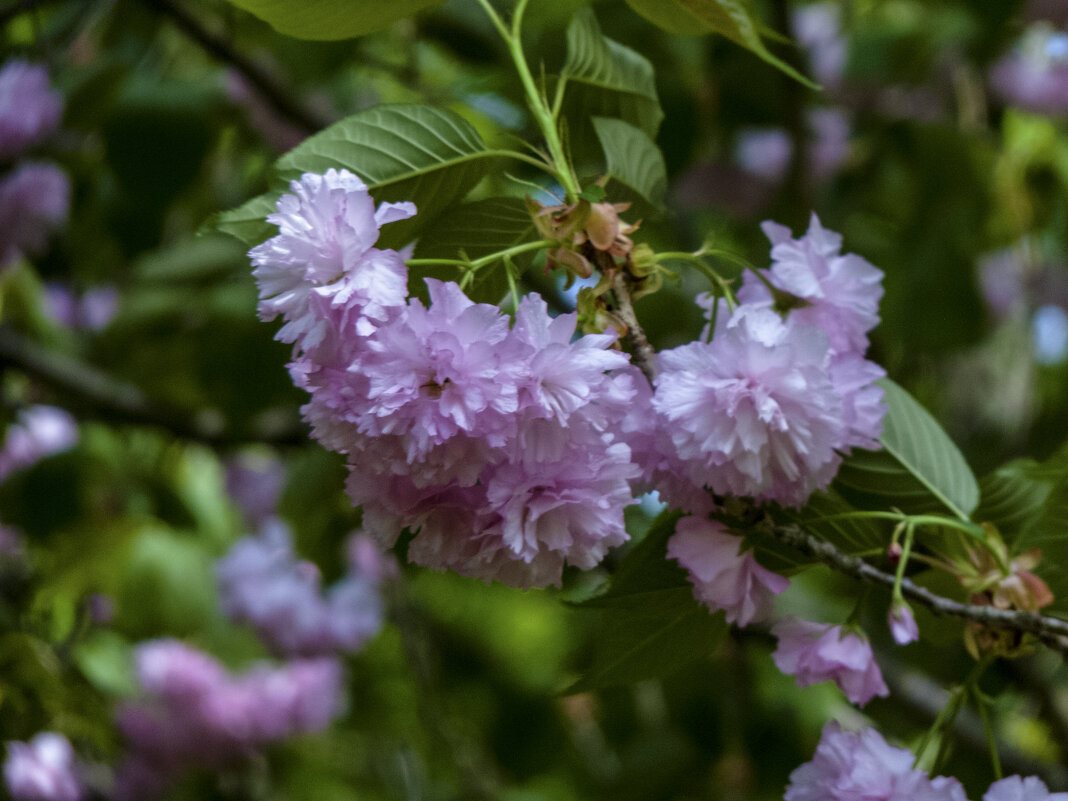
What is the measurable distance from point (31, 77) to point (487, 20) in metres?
0.72

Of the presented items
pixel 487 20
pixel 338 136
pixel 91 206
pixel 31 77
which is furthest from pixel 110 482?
pixel 338 136

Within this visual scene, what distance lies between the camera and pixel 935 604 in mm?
535

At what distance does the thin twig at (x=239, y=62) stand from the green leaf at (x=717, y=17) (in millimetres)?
928

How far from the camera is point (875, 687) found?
55cm

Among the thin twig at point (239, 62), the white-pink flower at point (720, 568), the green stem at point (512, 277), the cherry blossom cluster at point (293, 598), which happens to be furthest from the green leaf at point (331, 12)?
the cherry blossom cluster at point (293, 598)

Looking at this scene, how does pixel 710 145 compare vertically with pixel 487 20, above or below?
below

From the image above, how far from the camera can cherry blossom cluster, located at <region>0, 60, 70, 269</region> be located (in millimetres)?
1488

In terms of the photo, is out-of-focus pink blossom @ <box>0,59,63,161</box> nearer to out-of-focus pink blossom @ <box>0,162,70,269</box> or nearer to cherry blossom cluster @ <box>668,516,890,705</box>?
out-of-focus pink blossom @ <box>0,162,70,269</box>

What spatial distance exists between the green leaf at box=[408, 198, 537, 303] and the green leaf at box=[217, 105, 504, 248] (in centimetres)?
1

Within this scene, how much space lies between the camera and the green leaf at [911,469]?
2.11 ft

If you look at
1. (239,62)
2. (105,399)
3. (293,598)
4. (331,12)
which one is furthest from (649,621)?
(293,598)

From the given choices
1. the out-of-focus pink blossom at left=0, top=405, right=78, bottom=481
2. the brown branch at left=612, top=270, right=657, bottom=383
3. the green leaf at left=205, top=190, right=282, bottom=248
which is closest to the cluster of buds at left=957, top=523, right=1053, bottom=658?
the brown branch at left=612, top=270, right=657, bottom=383

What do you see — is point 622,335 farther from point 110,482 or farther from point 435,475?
point 110,482

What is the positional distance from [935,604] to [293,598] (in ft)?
7.85
